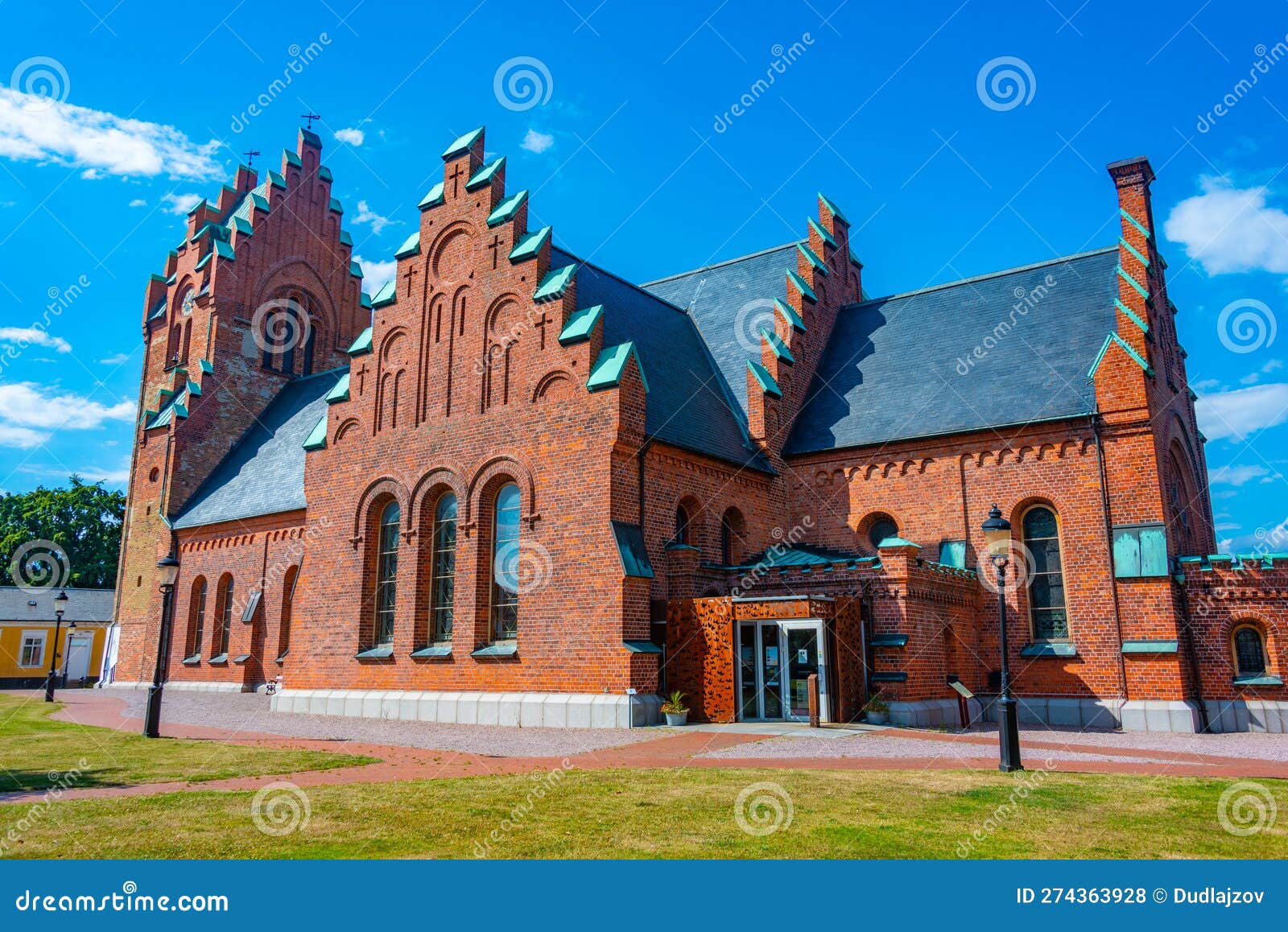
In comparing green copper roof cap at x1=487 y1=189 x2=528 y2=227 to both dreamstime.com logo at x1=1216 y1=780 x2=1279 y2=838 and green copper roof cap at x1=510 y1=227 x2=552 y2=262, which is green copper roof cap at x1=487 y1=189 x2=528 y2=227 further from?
dreamstime.com logo at x1=1216 y1=780 x2=1279 y2=838

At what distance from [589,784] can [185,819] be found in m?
4.27

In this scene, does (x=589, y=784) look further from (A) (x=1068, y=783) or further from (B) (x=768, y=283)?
(B) (x=768, y=283)

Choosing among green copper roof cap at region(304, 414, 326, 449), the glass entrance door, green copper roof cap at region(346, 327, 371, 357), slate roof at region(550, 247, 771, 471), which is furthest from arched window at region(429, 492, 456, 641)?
the glass entrance door

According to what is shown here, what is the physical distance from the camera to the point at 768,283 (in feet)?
97.0

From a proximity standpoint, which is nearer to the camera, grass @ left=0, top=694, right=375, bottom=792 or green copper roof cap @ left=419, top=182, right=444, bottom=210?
grass @ left=0, top=694, right=375, bottom=792

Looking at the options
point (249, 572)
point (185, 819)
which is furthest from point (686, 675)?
point (249, 572)

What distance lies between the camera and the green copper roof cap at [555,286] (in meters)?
21.7

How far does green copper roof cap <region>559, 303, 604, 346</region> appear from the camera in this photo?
21.0m

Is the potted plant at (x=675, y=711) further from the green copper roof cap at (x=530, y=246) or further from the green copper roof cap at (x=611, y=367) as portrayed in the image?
the green copper roof cap at (x=530, y=246)

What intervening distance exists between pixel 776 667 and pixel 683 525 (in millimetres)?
4648
